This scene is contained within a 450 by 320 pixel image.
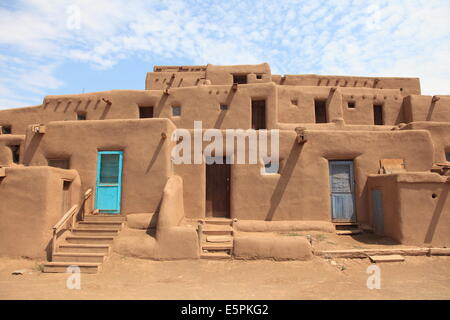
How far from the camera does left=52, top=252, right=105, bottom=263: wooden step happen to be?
839 cm

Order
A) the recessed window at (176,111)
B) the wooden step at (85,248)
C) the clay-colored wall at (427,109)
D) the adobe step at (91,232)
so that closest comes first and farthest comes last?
1. the wooden step at (85,248)
2. the adobe step at (91,232)
3. the recessed window at (176,111)
4. the clay-colored wall at (427,109)

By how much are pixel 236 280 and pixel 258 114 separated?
9.33 metres

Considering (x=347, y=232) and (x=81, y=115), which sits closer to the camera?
(x=347, y=232)

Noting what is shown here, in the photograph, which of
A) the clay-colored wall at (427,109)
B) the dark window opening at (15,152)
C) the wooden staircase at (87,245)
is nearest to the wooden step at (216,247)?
the wooden staircase at (87,245)

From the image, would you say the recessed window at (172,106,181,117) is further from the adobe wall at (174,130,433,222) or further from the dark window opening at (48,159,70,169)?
the dark window opening at (48,159,70,169)

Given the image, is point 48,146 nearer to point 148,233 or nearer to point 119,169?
point 119,169

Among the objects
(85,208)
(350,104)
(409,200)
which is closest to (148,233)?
(85,208)

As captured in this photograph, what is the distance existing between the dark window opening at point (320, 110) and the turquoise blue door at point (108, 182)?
415 inches

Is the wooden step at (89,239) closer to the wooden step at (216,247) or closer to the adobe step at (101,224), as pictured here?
the adobe step at (101,224)

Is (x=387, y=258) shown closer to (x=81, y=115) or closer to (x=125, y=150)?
(x=125, y=150)

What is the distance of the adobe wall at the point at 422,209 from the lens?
9.75m

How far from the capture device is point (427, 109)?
17.3 m

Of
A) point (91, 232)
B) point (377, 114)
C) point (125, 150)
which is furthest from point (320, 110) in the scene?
point (91, 232)

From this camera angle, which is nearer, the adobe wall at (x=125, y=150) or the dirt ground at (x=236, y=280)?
the dirt ground at (x=236, y=280)
